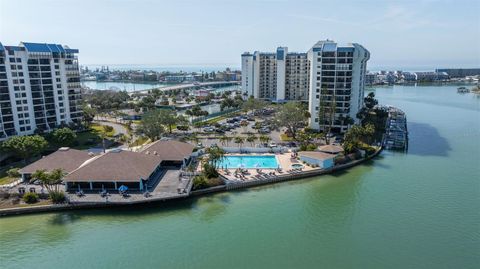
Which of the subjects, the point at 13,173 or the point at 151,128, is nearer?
the point at 13,173

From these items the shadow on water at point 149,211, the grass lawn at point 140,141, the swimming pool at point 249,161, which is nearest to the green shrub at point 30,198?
the shadow on water at point 149,211

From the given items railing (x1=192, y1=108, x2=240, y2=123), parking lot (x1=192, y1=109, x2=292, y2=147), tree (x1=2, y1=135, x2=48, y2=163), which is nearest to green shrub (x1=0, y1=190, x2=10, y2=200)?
tree (x1=2, y1=135, x2=48, y2=163)

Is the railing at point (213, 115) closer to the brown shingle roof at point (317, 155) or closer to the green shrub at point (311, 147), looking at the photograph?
the green shrub at point (311, 147)

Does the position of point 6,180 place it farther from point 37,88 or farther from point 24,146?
point 37,88

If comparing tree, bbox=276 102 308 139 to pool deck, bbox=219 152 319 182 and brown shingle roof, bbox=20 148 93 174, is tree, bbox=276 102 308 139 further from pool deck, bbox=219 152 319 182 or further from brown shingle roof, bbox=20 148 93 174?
brown shingle roof, bbox=20 148 93 174

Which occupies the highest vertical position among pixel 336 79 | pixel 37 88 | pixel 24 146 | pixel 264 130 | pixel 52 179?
pixel 336 79

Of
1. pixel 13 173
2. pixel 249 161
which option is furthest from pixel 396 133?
pixel 13 173

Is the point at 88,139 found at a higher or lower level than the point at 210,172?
higher

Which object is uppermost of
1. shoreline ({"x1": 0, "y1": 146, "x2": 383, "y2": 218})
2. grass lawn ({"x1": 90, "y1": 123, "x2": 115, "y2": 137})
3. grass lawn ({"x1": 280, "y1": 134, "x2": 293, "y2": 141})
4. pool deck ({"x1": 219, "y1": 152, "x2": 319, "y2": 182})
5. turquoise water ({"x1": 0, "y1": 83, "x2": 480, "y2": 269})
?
grass lawn ({"x1": 90, "y1": 123, "x2": 115, "y2": 137})
